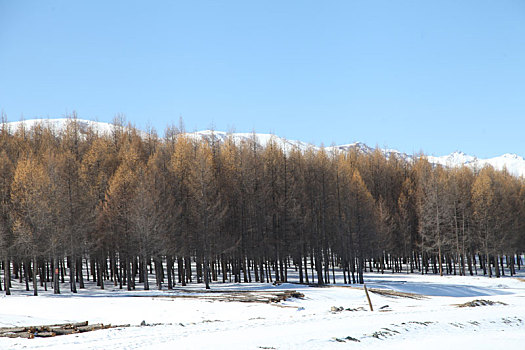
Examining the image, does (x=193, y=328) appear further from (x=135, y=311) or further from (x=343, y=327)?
(x=135, y=311)

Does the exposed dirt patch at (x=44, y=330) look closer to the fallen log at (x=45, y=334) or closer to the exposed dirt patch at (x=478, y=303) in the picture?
the fallen log at (x=45, y=334)

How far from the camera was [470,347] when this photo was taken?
18.4 metres

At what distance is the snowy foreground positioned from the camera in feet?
55.4

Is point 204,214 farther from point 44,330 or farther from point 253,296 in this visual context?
point 44,330

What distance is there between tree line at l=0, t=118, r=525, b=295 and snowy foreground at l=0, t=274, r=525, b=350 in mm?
7478

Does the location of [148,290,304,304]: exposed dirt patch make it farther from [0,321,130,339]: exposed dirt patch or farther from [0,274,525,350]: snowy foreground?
[0,321,130,339]: exposed dirt patch

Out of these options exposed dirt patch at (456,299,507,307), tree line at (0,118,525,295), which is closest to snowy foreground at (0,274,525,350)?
exposed dirt patch at (456,299,507,307)

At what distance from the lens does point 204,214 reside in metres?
43.9

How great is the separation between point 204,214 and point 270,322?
77.3 feet

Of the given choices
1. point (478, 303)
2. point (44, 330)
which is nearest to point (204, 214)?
point (478, 303)

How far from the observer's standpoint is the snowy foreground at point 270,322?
16.9 metres

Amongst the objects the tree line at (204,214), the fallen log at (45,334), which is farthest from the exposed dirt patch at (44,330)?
the tree line at (204,214)

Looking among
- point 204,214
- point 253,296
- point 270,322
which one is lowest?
point 253,296

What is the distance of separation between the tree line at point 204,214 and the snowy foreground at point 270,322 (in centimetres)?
748
